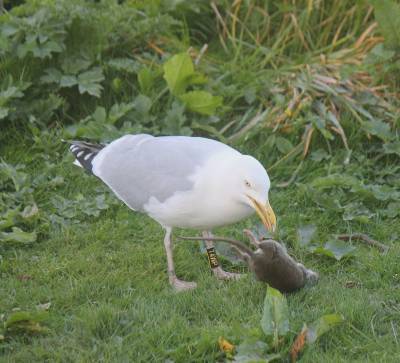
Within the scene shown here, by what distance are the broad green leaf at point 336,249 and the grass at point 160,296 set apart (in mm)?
46

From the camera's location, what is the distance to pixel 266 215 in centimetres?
392

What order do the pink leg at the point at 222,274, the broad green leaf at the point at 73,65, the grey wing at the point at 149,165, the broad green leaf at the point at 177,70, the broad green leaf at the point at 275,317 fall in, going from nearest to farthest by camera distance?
the broad green leaf at the point at 275,317, the grey wing at the point at 149,165, the pink leg at the point at 222,274, the broad green leaf at the point at 177,70, the broad green leaf at the point at 73,65

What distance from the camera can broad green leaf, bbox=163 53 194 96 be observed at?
5.86 metres

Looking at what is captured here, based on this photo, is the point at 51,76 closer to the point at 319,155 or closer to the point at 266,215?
the point at 319,155

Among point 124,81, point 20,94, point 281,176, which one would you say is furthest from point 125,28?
point 281,176

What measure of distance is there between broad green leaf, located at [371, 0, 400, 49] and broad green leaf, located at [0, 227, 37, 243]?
2.89 m

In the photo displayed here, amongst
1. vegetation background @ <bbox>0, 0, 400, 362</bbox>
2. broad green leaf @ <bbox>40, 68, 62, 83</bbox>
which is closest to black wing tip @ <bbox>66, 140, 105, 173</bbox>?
vegetation background @ <bbox>0, 0, 400, 362</bbox>

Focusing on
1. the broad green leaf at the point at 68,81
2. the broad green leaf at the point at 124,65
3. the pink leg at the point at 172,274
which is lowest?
the broad green leaf at the point at 68,81

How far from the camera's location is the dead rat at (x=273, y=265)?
389 cm

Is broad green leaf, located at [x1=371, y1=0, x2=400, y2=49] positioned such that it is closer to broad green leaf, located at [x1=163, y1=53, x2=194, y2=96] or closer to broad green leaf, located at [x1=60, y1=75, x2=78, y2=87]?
broad green leaf, located at [x1=163, y1=53, x2=194, y2=96]

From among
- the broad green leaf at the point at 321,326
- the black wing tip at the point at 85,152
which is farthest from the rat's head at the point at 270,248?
the black wing tip at the point at 85,152

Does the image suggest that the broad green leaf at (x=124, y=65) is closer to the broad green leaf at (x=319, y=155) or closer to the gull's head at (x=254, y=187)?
the broad green leaf at (x=319, y=155)

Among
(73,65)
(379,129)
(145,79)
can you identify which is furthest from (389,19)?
(73,65)

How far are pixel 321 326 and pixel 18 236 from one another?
6.26ft
